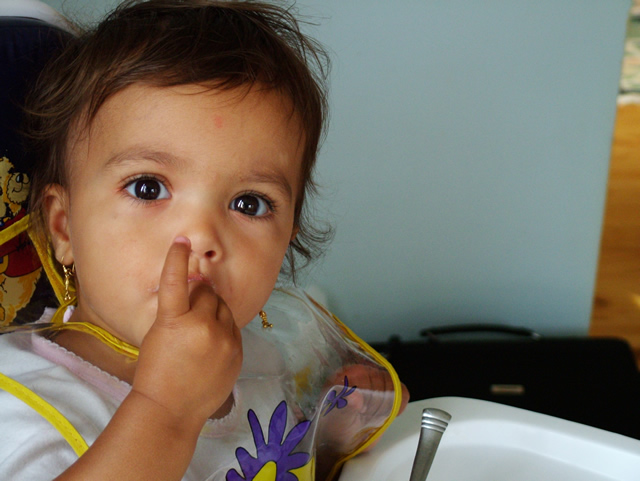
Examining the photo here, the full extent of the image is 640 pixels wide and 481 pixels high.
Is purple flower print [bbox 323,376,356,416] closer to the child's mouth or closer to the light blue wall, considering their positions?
the child's mouth

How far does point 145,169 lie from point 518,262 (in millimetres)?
1140

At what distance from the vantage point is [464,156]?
1416mm

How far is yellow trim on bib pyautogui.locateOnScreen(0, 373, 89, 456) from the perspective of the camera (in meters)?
0.50

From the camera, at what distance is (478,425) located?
71cm

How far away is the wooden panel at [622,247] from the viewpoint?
1909 mm

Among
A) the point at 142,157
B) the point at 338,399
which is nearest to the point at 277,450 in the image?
the point at 338,399

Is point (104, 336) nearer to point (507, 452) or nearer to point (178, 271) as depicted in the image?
point (178, 271)

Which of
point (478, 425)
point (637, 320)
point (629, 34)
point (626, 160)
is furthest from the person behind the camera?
point (626, 160)

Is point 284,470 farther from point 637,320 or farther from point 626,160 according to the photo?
point 626,160

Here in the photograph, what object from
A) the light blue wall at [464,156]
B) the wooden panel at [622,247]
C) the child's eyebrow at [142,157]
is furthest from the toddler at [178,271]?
the wooden panel at [622,247]

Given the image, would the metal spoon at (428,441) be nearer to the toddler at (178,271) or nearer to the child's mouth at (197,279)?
the toddler at (178,271)

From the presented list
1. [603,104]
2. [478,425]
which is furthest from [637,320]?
[478,425]

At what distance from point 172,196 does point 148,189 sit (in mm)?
28

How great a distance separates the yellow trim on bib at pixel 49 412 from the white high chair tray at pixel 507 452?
0.28m
